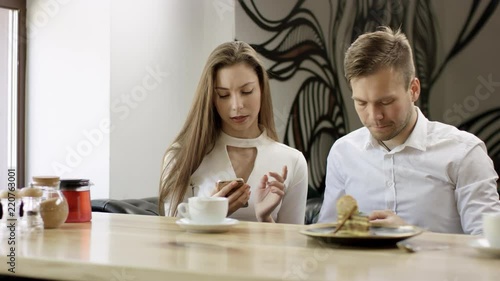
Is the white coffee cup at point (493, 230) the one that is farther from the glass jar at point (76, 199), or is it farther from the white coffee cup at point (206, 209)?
the glass jar at point (76, 199)

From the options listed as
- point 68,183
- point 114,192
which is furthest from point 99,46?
point 68,183

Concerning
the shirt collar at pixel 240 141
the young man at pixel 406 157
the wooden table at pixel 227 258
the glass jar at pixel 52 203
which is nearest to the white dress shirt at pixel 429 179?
the young man at pixel 406 157

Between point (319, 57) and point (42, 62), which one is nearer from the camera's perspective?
point (319, 57)

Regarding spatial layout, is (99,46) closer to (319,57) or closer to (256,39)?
(256,39)

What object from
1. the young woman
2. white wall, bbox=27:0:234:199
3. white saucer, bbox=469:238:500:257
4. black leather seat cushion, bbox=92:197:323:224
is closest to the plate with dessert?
white saucer, bbox=469:238:500:257

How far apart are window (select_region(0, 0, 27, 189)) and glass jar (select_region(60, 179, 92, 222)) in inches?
89.0

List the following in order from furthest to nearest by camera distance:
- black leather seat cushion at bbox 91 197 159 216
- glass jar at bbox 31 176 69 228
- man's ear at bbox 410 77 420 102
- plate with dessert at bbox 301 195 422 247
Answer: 1. black leather seat cushion at bbox 91 197 159 216
2. man's ear at bbox 410 77 420 102
3. glass jar at bbox 31 176 69 228
4. plate with dessert at bbox 301 195 422 247

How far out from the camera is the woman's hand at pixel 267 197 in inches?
89.7

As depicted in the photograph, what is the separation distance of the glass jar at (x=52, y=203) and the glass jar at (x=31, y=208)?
24mm

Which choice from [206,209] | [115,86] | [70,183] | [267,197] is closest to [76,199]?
[70,183]

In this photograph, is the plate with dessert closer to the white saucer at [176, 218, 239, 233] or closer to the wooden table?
the wooden table

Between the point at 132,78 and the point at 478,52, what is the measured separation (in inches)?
81.7

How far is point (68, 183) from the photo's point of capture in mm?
1929

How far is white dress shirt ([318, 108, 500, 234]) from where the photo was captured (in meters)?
2.23
